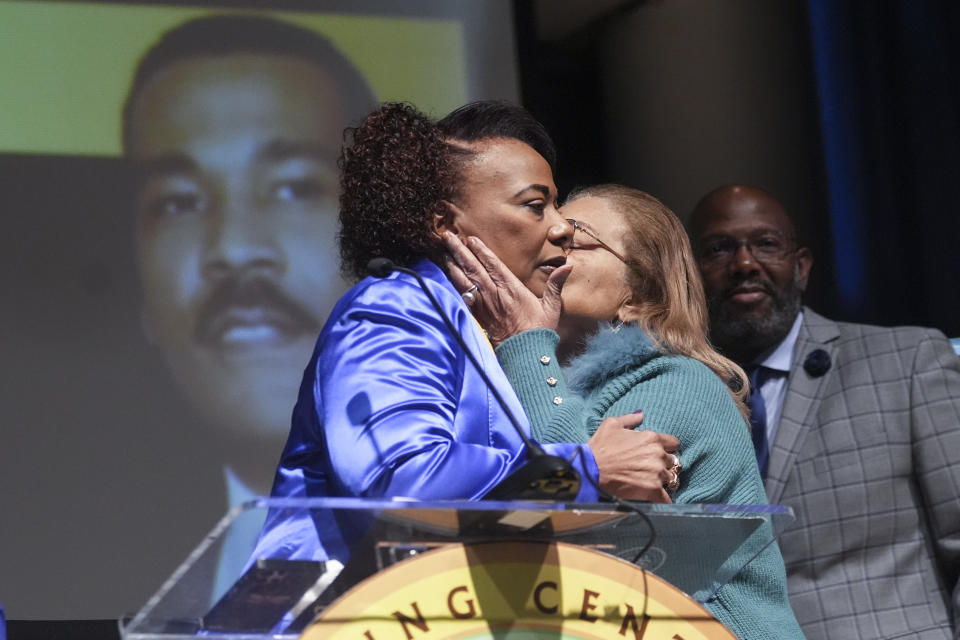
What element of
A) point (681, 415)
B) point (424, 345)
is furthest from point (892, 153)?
point (424, 345)

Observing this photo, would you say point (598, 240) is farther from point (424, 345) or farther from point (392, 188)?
point (424, 345)

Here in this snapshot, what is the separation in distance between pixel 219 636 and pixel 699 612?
439mm

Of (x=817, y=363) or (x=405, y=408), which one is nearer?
(x=405, y=408)

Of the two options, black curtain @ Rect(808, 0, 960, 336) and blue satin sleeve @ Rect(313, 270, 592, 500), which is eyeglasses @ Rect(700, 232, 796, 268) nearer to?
black curtain @ Rect(808, 0, 960, 336)

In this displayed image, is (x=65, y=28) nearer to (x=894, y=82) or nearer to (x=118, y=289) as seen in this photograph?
(x=118, y=289)

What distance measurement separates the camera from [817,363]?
10.9 feet

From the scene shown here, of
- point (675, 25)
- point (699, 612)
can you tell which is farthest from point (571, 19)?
point (699, 612)

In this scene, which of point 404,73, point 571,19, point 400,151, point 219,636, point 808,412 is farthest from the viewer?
point 571,19

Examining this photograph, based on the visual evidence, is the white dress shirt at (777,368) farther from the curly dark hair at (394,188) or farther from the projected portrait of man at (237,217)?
the curly dark hair at (394,188)

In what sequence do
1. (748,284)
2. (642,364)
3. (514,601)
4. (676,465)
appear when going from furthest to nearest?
(748,284) < (642,364) < (676,465) < (514,601)

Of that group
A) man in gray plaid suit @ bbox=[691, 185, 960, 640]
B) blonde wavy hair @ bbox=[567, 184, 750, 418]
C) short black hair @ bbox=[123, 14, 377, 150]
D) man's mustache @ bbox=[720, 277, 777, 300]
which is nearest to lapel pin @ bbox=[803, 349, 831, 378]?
man in gray plaid suit @ bbox=[691, 185, 960, 640]

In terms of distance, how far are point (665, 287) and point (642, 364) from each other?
1.10ft

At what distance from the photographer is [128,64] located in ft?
12.8

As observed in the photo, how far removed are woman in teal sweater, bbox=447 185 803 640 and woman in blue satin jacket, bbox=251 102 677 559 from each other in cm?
5
